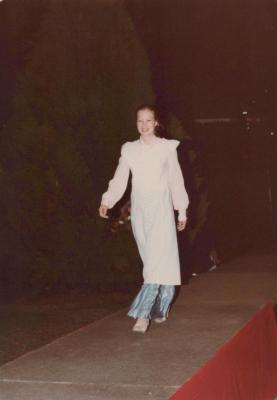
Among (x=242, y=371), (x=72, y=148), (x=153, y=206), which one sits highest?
(x=72, y=148)

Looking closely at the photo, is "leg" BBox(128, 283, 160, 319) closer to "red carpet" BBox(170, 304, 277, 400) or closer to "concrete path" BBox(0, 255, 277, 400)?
"concrete path" BBox(0, 255, 277, 400)

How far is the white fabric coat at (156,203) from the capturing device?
578cm

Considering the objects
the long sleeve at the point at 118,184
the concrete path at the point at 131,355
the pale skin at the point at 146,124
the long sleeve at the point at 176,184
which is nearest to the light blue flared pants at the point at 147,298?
the concrete path at the point at 131,355

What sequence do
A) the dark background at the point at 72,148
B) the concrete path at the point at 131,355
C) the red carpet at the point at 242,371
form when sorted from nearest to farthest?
the red carpet at the point at 242,371 → the concrete path at the point at 131,355 → the dark background at the point at 72,148

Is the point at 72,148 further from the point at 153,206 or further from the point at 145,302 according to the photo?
the point at 145,302

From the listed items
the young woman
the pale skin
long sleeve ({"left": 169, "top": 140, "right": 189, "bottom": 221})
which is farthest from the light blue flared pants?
the pale skin

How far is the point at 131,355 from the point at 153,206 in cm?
129

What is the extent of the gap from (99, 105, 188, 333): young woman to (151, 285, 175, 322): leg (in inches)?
5.1

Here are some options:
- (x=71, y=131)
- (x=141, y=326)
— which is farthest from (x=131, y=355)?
(x=71, y=131)

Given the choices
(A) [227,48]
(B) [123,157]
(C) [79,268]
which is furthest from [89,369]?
(A) [227,48]

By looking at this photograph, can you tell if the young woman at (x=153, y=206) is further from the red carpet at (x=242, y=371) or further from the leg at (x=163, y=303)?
the red carpet at (x=242, y=371)

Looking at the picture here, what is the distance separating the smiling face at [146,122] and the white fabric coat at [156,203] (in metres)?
0.10

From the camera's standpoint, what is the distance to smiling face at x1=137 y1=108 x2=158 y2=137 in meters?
5.79

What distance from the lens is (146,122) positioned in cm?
580
